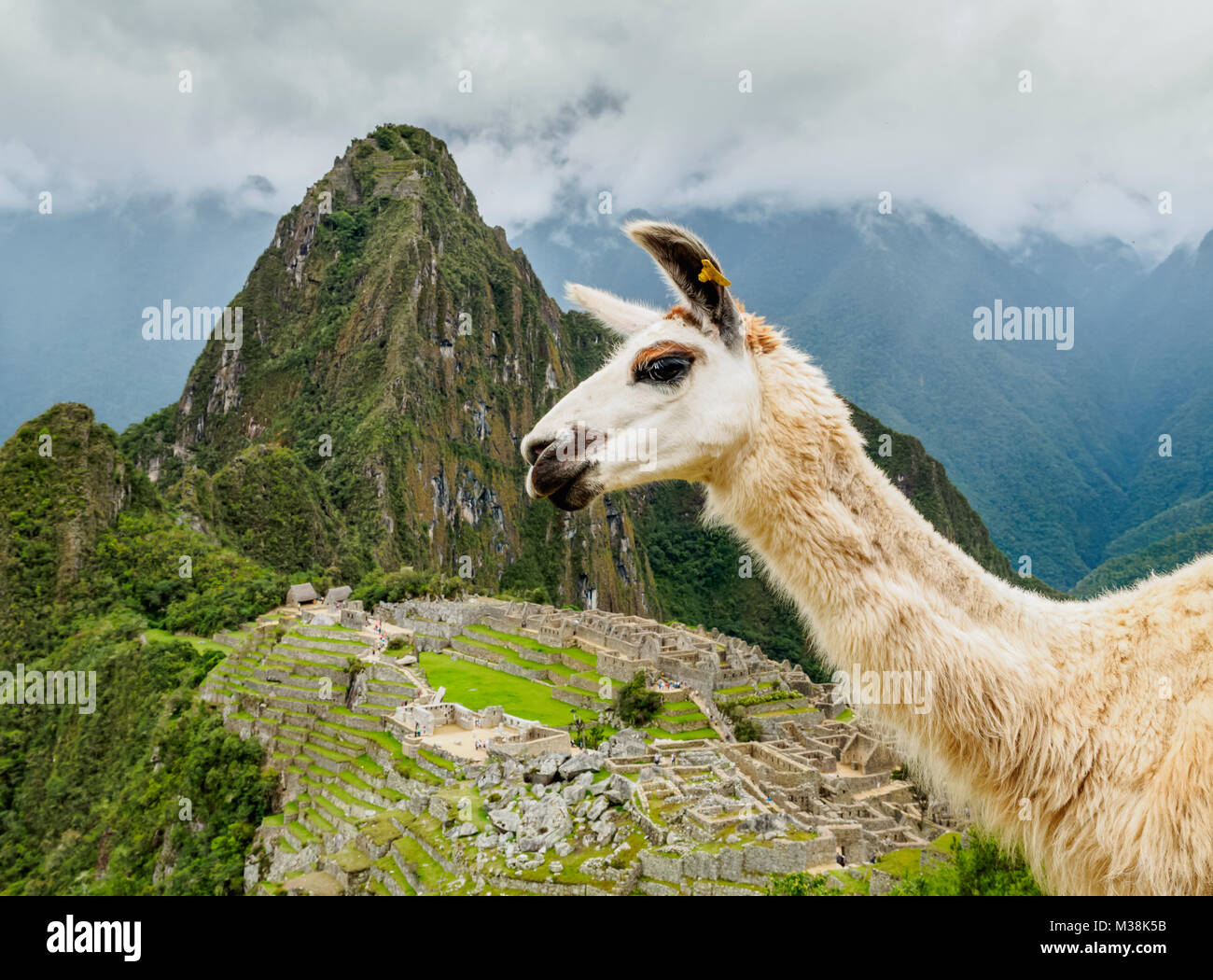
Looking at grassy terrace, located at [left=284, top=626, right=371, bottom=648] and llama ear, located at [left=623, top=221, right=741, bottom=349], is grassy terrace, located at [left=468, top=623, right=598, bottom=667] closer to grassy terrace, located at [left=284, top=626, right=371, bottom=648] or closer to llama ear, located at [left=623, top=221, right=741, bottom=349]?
grassy terrace, located at [left=284, top=626, right=371, bottom=648]

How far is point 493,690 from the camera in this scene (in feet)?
64.2

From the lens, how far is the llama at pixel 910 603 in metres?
1.54

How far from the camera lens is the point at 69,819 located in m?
24.9

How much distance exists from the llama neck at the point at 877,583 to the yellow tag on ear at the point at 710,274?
222 millimetres

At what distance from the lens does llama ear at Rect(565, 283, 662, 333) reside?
188cm

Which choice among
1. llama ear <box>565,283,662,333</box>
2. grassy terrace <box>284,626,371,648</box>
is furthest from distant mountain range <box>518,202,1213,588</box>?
grassy terrace <box>284,626,371,648</box>

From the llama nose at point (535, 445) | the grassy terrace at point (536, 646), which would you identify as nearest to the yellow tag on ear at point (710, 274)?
the llama nose at point (535, 445)

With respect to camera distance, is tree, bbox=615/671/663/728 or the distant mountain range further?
the distant mountain range

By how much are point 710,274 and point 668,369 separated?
0.68ft

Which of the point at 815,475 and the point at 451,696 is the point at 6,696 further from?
the point at 815,475


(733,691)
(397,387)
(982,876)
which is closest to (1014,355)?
(397,387)

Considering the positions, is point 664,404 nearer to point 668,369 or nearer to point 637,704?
point 668,369

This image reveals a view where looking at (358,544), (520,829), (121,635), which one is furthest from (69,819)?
(358,544)

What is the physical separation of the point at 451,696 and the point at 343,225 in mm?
70623
